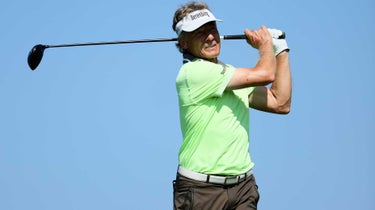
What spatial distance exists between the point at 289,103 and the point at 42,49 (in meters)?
3.27

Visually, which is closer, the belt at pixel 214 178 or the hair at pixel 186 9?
the belt at pixel 214 178

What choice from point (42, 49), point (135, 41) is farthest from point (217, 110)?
point (42, 49)

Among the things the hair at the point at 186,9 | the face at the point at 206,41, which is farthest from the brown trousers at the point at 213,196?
the hair at the point at 186,9

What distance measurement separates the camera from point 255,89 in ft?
24.5

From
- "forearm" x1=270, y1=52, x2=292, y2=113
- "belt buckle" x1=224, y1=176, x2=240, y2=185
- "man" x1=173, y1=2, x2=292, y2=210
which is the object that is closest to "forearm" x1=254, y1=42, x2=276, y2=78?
"man" x1=173, y1=2, x2=292, y2=210

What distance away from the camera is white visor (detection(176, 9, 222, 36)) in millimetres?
7059

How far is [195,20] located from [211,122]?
3.25ft

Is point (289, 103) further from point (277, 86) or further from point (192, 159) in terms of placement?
point (192, 159)

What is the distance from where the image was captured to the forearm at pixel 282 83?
743 cm

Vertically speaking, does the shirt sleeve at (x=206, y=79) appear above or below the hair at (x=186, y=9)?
below

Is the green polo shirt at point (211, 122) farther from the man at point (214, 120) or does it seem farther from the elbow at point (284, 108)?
the elbow at point (284, 108)

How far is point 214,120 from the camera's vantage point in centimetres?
682

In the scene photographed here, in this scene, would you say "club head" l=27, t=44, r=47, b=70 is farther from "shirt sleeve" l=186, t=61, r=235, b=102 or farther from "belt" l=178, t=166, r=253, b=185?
"belt" l=178, t=166, r=253, b=185

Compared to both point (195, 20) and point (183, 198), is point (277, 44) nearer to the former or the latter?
point (195, 20)
